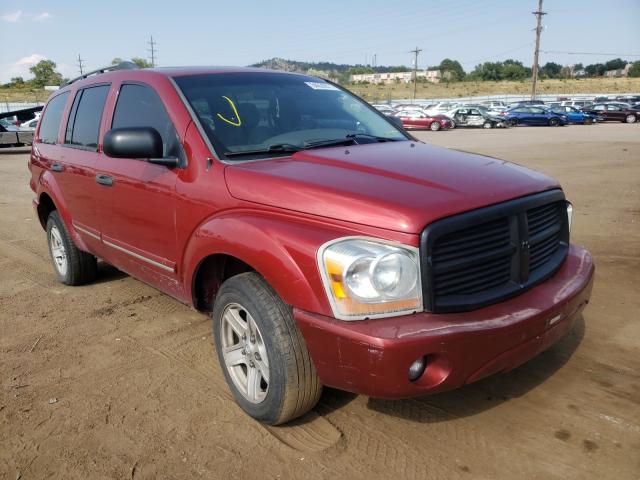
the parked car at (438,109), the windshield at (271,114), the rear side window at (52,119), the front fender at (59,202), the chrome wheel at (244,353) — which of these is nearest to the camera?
the chrome wheel at (244,353)

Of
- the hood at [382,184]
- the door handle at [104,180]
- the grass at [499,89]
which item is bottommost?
the door handle at [104,180]

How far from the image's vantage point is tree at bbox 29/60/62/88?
82081 mm

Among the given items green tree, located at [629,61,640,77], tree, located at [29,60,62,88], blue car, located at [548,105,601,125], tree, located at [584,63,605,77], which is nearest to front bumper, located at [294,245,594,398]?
blue car, located at [548,105,601,125]

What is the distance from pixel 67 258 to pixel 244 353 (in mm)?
2838

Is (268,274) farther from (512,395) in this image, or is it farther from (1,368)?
(1,368)

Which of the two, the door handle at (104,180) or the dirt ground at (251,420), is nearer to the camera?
the dirt ground at (251,420)

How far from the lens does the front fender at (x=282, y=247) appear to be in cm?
234

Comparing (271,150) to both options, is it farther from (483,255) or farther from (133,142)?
(483,255)

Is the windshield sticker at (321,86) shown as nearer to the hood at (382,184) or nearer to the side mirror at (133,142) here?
the hood at (382,184)

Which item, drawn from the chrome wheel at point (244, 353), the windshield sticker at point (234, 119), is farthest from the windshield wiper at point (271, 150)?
the chrome wheel at point (244, 353)

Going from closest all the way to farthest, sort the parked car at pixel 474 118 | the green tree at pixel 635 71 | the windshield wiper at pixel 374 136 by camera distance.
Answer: the windshield wiper at pixel 374 136
the parked car at pixel 474 118
the green tree at pixel 635 71

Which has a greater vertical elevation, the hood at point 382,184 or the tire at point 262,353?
the hood at point 382,184

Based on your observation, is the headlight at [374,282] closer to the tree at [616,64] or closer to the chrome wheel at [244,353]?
the chrome wheel at [244,353]

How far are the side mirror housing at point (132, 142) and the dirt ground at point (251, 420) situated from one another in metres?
1.38
